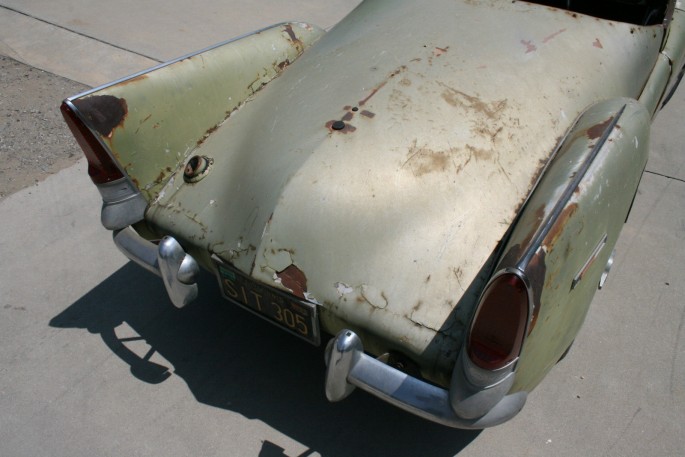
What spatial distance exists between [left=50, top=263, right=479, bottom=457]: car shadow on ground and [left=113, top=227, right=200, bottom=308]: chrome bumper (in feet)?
1.38

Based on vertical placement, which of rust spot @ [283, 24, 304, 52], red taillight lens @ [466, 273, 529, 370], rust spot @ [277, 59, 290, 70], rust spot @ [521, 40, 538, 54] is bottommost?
red taillight lens @ [466, 273, 529, 370]

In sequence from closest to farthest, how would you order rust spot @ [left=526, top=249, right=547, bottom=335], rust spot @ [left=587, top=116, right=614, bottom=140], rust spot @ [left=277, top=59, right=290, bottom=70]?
rust spot @ [left=526, top=249, right=547, bottom=335] → rust spot @ [left=587, top=116, right=614, bottom=140] → rust spot @ [left=277, top=59, right=290, bottom=70]

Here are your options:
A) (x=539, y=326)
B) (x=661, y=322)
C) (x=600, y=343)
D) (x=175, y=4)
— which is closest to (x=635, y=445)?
(x=600, y=343)

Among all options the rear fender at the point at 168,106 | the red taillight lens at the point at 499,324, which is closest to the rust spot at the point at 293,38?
the rear fender at the point at 168,106

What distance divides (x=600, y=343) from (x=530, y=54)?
50.7 inches

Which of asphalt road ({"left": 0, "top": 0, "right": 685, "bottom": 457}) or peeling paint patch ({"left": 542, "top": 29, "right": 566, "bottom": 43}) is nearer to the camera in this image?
asphalt road ({"left": 0, "top": 0, "right": 685, "bottom": 457})

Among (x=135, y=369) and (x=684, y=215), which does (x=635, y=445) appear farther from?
(x=135, y=369)

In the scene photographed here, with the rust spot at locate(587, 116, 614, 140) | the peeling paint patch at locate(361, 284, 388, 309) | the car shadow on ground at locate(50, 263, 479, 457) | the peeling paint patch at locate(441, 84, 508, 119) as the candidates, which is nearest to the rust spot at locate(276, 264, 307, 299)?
the peeling paint patch at locate(361, 284, 388, 309)

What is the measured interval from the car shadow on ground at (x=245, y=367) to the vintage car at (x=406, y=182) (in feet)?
1.13

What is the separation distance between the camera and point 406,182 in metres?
2.09

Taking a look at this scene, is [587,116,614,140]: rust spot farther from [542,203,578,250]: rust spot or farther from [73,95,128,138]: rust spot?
[73,95,128,138]: rust spot

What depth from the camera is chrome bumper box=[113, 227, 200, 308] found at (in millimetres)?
2178

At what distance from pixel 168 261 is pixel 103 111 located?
654 millimetres

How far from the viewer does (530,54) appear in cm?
256
